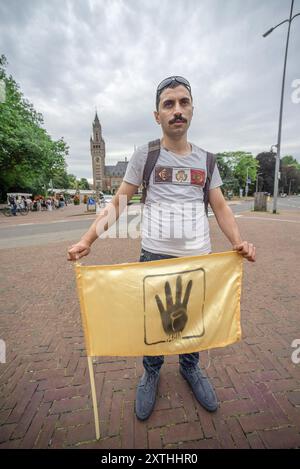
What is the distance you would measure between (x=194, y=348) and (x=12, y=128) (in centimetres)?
2143

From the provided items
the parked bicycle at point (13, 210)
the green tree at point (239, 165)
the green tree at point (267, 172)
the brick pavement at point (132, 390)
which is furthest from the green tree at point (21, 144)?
the green tree at point (267, 172)

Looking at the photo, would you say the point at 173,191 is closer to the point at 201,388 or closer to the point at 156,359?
the point at 156,359

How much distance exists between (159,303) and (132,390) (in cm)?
101

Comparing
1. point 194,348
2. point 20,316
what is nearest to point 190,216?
point 194,348

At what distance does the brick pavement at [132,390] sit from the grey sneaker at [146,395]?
6 cm

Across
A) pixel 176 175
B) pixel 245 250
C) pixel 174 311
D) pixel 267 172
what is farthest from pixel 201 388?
pixel 267 172

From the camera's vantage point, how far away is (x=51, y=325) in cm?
310

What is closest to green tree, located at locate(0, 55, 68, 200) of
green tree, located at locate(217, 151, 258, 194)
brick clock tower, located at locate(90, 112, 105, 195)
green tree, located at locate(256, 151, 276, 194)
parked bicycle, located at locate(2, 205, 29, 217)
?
parked bicycle, located at locate(2, 205, 29, 217)

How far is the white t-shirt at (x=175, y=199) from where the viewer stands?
169cm

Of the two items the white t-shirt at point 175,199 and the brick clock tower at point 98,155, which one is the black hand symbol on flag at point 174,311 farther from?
the brick clock tower at point 98,155

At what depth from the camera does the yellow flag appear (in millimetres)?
1553

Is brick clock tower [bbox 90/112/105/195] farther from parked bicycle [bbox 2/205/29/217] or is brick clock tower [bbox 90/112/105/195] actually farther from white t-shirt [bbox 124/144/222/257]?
white t-shirt [bbox 124/144/222/257]

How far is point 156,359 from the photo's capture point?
1927mm
